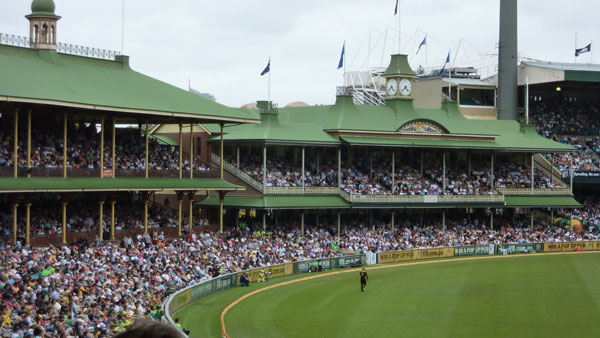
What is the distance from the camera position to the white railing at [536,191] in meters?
70.0

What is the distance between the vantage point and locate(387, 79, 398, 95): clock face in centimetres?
7075

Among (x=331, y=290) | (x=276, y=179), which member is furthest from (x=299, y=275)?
(x=276, y=179)

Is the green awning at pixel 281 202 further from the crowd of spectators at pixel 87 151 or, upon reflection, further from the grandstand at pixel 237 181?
the crowd of spectators at pixel 87 151

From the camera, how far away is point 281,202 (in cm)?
5825

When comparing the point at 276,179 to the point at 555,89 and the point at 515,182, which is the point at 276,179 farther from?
the point at 555,89

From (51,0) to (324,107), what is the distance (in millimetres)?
29715

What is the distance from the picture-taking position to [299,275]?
49.1m

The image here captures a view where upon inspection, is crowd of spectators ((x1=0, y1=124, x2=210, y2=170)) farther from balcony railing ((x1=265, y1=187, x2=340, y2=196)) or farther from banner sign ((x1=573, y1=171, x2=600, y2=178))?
banner sign ((x1=573, y1=171, x2=600, y2=178))

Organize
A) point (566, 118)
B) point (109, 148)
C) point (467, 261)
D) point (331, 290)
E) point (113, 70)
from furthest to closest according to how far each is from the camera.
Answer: point (566, 118), point (467, 261), point (113, 70), point (109, 148), point (331, 290)

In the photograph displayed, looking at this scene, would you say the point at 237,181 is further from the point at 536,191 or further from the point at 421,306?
the point at 536,191

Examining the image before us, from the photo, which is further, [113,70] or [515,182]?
[515,182]

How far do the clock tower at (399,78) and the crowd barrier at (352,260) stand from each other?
51.7 ft

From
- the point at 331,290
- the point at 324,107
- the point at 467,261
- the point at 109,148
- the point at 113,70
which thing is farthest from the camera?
the point at 324,107

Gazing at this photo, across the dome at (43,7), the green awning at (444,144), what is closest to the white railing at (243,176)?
the green awning at (444,144)
